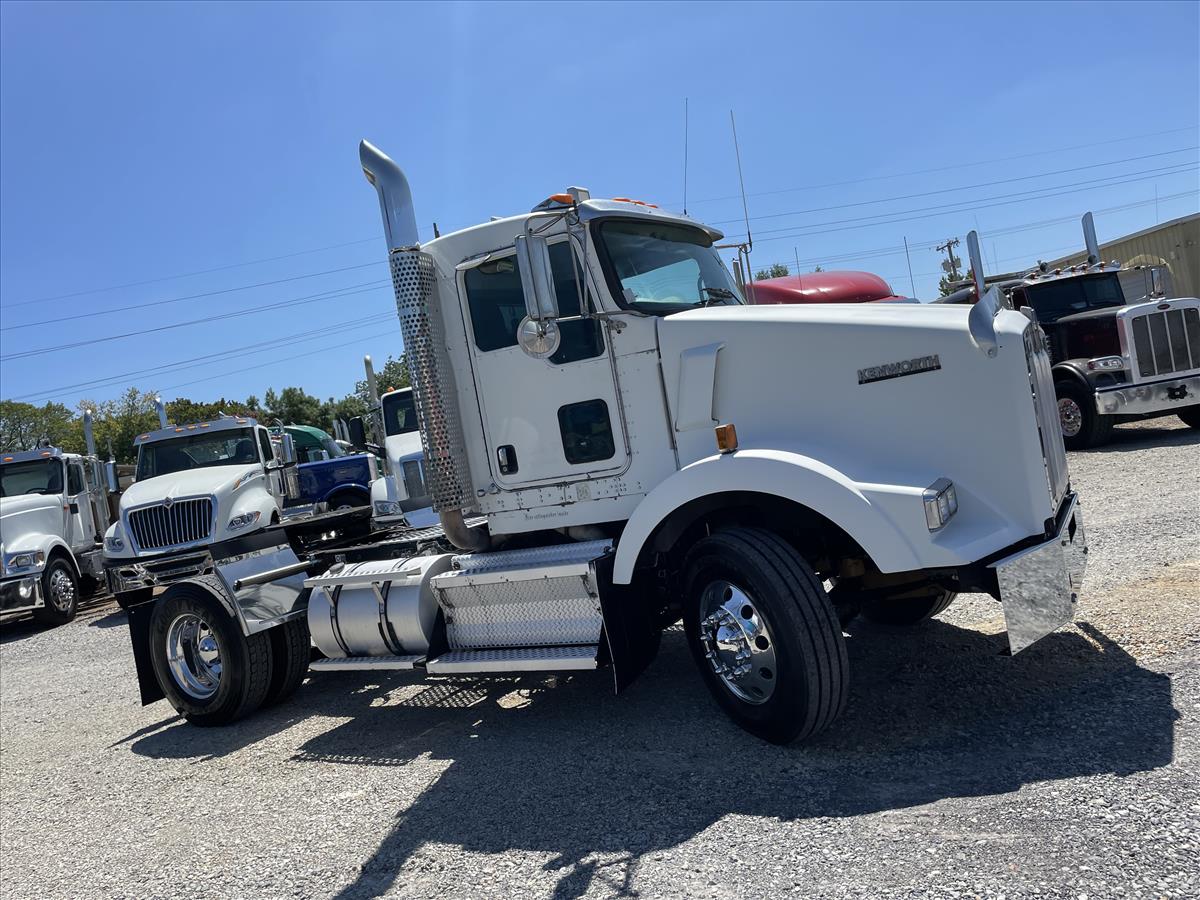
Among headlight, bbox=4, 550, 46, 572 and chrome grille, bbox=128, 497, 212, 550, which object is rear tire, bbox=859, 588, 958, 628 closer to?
chrome grille, bbox=128, 497, 212, 550

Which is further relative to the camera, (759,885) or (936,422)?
(936,422)

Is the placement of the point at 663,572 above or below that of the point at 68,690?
above

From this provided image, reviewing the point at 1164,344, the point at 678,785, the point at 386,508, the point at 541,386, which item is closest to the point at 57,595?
the point at 386,508

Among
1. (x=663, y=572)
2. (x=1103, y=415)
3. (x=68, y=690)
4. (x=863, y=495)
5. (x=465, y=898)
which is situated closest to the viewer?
(x=465, y=898)

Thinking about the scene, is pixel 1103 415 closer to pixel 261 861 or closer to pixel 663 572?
pixel 663 572

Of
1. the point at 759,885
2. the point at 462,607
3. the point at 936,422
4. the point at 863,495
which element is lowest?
the point at 759,885

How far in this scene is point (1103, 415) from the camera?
12570mm

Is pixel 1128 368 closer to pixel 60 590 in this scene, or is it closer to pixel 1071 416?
pixel 1071 416

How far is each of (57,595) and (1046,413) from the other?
1363 centimetres

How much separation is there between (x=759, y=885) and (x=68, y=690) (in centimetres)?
774

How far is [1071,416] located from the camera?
13.0 metres

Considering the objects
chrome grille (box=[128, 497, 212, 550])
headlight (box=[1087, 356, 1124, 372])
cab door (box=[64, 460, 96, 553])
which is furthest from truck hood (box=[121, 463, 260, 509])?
headlight (box=[1087, 356, 1124, 372])

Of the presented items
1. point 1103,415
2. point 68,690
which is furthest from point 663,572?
point 1103,415

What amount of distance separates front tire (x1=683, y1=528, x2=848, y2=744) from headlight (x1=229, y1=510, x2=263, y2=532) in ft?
28.7
